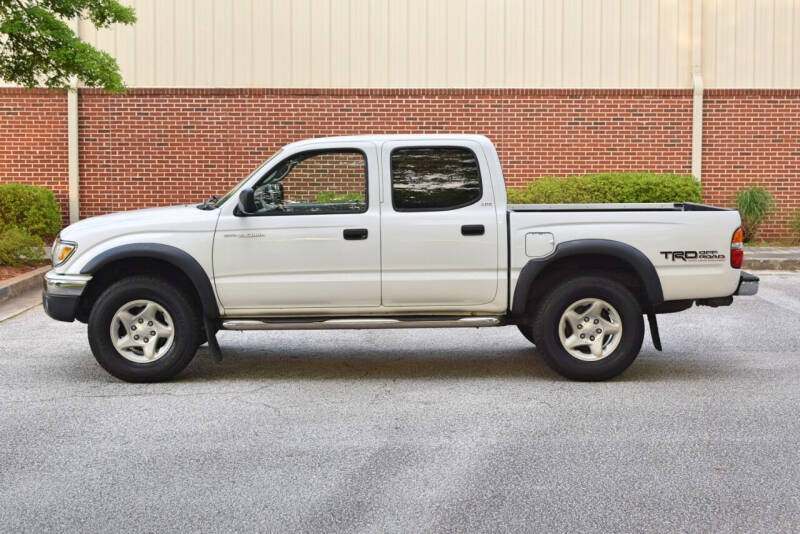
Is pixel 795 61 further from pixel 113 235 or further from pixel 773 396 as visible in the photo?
pixel 113 235

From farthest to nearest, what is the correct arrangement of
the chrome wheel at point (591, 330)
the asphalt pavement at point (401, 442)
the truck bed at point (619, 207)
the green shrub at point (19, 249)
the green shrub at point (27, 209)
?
the green shrub at point (27, 209), the green shrub at point (19, 249), the truck bed at point (619, 207), the chrome wheel at point (591, 330), the asphalt pavement at point (401, 442)

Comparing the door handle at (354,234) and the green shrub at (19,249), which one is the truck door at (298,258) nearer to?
the door handle at (354,234)

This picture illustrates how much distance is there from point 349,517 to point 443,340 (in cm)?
562

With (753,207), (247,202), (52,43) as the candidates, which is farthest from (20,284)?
(753,207)

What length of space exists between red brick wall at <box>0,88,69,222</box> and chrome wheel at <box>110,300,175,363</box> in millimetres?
12723

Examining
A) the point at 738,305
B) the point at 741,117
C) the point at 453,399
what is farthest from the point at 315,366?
the point at 741,117

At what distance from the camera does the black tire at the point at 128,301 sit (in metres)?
8.27

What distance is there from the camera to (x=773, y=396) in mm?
7844

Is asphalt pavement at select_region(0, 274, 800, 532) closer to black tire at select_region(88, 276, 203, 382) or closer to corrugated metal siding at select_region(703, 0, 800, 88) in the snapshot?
black tire at select_region(88, 276, 203, 382)

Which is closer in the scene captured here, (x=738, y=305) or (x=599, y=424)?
(x=599, y=424)

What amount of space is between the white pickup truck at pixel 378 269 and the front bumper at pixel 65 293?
0.4 inches

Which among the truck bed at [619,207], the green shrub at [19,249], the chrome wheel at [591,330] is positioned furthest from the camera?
the green shrub at [19,249]

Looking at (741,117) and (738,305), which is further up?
(741,117)

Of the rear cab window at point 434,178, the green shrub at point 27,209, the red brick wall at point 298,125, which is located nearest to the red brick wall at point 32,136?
the red brick wall at point 298,125
